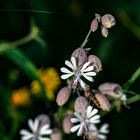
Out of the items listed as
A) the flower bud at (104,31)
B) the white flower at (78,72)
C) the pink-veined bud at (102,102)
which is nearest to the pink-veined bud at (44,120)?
the pink-veined bud at (102,102)

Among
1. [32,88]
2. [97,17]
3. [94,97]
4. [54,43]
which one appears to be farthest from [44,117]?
[54,43]

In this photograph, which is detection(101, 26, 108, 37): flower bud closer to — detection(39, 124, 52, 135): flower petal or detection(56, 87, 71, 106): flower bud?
detection(56, 87, 71, 106): flower bud

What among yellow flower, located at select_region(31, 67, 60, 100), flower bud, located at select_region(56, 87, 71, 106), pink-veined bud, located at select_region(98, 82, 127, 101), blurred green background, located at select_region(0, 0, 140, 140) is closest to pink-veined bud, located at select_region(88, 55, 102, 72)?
flower bud, located at select_region(56, 87, 71, 106)

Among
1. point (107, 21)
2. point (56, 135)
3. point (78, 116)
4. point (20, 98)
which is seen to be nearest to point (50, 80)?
point (20, 98)

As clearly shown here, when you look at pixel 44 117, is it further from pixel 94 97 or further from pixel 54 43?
pixel 54 43

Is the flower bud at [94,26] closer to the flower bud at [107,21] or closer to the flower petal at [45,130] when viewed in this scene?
the flower bud at [107,21]

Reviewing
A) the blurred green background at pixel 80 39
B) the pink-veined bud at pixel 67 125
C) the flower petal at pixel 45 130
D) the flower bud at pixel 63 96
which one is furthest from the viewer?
the blurred green background at pixel 80 39

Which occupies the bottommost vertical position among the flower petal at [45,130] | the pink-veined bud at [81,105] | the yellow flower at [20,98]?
the pink-veined bud at [81,105]
